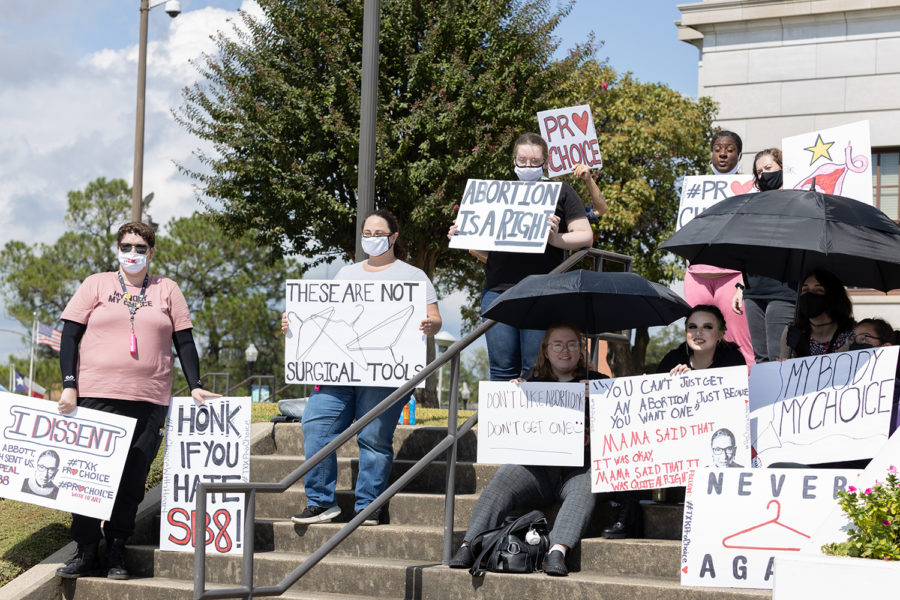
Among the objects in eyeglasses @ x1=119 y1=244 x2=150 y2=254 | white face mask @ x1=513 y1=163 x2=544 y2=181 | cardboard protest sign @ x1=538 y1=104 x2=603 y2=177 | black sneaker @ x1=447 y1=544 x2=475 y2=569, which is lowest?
black sneaker @ x1=447 y1=544 x2=475 y2=569

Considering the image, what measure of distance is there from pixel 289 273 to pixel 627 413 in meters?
52.5

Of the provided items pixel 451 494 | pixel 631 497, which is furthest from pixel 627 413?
pixel 451 494

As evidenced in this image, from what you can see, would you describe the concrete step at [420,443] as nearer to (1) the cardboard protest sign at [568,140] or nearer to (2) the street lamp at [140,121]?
(1) the cardboard protest sign at [568,140]

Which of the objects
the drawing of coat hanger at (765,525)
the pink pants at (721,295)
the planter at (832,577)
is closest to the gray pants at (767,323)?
the pink pants at (721,295)

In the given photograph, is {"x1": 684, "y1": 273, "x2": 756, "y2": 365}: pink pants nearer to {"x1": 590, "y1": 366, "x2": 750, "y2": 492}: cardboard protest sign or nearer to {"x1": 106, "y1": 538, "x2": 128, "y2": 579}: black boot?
{"x1": 590, "y1": 366, "x2": 750, "y2": 492}: cardboard protest sign

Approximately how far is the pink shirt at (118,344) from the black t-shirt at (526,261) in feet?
7.24

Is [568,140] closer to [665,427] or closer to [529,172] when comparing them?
Result: [529,172]

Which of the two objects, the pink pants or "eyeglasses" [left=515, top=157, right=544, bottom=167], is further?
the pink pants

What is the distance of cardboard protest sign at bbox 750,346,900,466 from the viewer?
5914 mm

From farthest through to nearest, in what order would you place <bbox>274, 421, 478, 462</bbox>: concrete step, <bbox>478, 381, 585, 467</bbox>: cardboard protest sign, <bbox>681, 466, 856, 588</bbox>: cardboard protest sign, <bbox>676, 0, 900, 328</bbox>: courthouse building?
<bbox>676, 0, 900, 328</bbox>: courthouse building → <bbox>274, 421, 478, 462</bbox>: concrete step → <bbox>478, 381, 585, 467</bbox>: cardboard protest sign → <bbox>681, 466, 856, 588</bbox>: cardboard protest sign

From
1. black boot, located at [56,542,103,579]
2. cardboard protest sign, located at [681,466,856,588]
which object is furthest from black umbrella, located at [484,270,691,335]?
black boot, located at [56,542,103,579]

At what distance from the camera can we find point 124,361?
23.3 feet

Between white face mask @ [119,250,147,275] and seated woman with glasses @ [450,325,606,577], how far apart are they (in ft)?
8.49

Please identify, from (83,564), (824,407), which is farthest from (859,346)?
(83,564)
